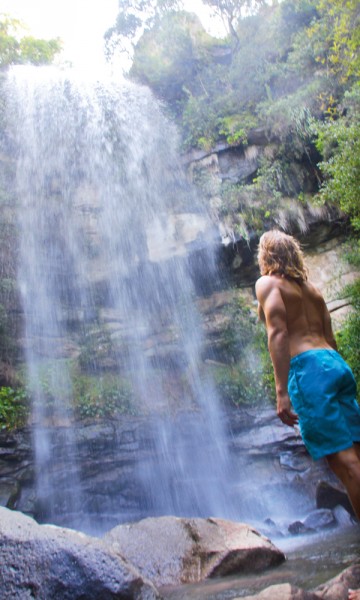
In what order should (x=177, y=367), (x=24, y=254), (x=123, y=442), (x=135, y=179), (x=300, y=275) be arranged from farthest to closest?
(x=135, y=179) → (x=24, y=254) → (x=177, y=367) → (x=123, y=442) → (x=300, y=275)

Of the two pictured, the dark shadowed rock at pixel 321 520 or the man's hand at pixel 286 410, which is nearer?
the man's hand at pixel 286 410

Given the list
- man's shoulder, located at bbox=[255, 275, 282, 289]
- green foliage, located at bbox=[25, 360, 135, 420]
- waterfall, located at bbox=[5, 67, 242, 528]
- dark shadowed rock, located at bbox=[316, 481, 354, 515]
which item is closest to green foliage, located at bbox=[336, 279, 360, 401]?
dark shadowed rock, located at bbox=[316, 481, 354, 515]

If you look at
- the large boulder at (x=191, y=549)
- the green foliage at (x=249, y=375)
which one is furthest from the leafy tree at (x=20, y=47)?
the large boulder at (x=191, y=549)

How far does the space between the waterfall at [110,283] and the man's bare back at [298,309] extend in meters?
6.52

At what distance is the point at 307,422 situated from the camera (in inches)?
99.8

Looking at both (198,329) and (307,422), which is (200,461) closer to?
(198,329)

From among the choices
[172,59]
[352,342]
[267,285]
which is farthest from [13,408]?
[172,59]

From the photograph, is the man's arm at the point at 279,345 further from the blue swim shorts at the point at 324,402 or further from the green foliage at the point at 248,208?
the green foliage at the point at 248,208

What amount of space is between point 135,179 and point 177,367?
222 inches

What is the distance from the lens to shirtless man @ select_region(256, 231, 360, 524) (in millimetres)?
2447

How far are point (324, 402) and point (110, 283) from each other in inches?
378

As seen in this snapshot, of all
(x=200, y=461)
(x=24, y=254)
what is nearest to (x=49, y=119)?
(x=24, y=254)

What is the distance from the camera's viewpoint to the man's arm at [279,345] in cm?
270

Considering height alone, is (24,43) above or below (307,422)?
above
